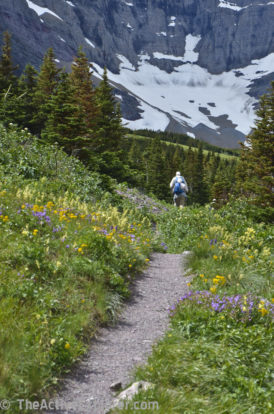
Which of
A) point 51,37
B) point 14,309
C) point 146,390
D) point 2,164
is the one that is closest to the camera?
point 146,390

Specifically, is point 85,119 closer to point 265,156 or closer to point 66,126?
point 66,126

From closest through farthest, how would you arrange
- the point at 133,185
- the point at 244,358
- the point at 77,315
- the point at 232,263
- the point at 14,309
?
the point at 244,358 < the point at 14,309 < the point at 77,315 < the point at 232,263 < the point at 133,185

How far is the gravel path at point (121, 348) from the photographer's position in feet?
10.5

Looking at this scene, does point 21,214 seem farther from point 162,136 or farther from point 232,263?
point 162,136

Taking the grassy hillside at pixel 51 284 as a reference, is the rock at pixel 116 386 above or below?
below

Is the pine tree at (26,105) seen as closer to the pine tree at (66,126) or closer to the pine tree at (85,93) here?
the pine tree at (85,93)

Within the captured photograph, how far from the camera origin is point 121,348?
4.20 metres

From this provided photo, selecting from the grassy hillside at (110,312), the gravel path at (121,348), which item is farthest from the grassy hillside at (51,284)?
the gravel path at (121,348)

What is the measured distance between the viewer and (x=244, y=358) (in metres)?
3.51

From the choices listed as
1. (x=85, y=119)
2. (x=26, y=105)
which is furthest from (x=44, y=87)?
(x=85, y=119)

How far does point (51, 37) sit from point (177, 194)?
207080 millimetres

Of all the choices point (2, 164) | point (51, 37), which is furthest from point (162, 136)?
point (2, 164)

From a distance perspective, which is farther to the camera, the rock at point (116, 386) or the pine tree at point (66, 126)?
the pine tree at point (66, 126)

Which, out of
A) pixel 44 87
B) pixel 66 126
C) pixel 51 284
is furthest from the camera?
pixel 44 87
